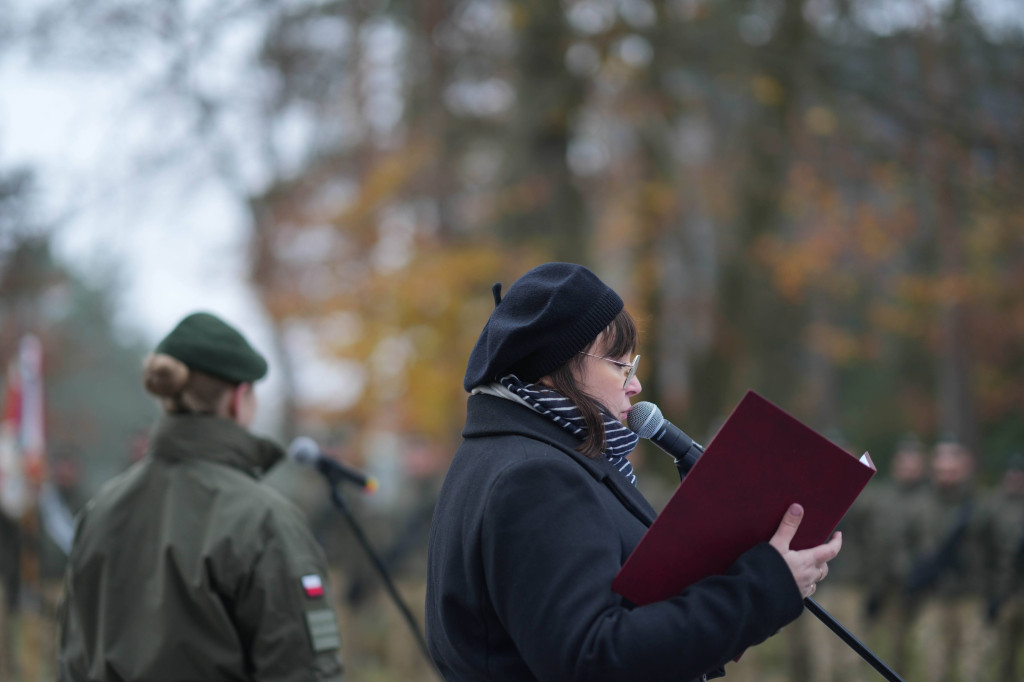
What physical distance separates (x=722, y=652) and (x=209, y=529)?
150 centimetres

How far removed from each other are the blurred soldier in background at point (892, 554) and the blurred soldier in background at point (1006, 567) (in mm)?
710

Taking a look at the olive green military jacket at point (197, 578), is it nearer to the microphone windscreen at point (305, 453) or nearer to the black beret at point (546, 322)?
the microphone windscreen at point (305, 453)

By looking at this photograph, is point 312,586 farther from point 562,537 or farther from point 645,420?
point 562,537

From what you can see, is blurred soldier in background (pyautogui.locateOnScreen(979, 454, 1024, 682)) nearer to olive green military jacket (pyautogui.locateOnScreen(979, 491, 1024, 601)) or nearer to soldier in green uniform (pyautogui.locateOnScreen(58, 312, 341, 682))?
olive green military jacket (pyautogui.locateOnScreen(979, 491, 1024, 601))

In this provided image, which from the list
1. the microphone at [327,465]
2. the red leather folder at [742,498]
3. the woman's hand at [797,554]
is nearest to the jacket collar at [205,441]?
the microphone at [327,465]

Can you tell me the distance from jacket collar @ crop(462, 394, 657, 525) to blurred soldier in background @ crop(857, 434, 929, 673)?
6.94 m

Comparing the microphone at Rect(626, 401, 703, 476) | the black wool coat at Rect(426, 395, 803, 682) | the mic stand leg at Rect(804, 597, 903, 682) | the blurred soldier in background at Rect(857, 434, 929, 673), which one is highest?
the microphone at Rect(626, 401, 703, 476)

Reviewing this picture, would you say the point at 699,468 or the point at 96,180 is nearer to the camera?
the point at 699,468

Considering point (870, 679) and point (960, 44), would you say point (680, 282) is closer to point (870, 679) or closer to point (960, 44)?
point (960, 44)

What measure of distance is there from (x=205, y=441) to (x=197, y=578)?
423mm

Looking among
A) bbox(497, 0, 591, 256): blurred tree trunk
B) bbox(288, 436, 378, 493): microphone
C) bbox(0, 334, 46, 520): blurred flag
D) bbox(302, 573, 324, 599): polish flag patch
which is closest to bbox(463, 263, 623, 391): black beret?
bbox(302, 573, 324, 599): polish flag patch

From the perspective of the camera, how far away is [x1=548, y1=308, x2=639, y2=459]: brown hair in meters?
2.16

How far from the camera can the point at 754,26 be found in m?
14.5

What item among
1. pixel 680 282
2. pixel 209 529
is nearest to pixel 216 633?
pixel 209 529
